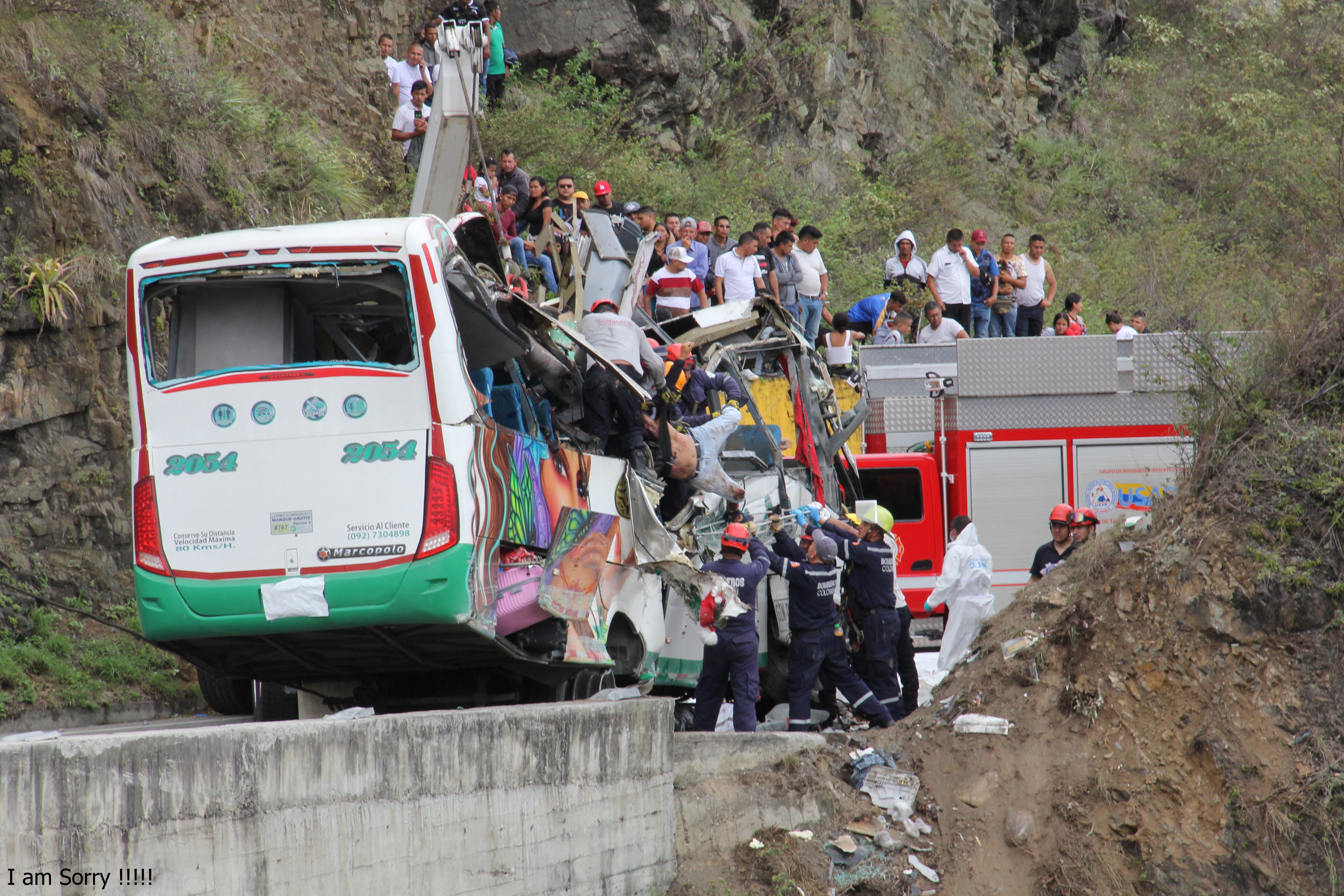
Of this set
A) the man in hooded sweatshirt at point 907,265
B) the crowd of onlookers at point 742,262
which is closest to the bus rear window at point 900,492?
the crowd of onlookers at point 742,262

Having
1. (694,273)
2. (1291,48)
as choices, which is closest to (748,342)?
(694,273)

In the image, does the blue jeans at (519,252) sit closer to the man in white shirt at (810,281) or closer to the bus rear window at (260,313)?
the bus rear window at (260,313)

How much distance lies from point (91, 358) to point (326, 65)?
10.5m

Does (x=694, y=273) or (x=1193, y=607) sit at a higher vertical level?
(x=694, y=273)

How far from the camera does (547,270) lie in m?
13.4

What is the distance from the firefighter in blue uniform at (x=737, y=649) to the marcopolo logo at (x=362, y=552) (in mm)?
2970

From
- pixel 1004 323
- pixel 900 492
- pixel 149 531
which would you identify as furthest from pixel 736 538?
pixel 1004 323

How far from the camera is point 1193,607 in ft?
27.4

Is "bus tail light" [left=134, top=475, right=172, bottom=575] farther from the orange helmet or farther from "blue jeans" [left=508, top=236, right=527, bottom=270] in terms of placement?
the orange helmet

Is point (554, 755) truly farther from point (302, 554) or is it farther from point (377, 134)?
point (377, 134)

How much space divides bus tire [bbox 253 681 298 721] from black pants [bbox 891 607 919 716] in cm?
516

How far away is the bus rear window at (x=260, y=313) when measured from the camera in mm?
7531

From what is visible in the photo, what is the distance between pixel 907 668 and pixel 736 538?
2.68m

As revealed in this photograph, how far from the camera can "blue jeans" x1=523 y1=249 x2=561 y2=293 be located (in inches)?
527
